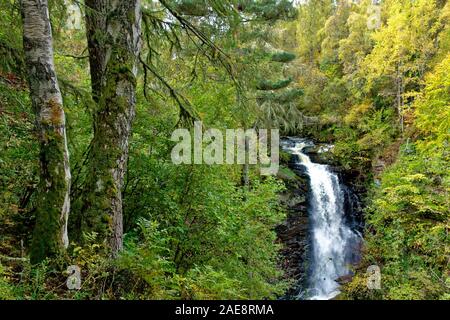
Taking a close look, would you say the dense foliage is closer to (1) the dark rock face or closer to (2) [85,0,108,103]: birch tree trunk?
(2) [85,0,108,103]: birch tree trunk

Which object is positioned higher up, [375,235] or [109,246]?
[109,246]

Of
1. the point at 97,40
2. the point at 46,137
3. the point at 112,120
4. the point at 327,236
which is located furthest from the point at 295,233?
the point at 46,137

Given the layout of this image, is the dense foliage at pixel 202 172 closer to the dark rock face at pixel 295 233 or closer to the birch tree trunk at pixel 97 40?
the birch tree trunk at pixel 97 40

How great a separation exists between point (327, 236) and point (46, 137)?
12.0 m

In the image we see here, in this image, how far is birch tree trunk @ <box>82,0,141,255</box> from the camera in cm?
337

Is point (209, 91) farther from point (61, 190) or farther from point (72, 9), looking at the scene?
point (61, 190)

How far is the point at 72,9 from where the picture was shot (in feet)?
14.5

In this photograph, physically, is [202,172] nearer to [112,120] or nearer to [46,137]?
[112,120]

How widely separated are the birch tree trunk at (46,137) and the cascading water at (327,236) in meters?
9.59

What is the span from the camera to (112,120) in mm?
3465

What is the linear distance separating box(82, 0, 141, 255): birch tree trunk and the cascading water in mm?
9150

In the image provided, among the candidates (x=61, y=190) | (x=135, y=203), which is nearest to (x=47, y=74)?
(x=61, y=190)

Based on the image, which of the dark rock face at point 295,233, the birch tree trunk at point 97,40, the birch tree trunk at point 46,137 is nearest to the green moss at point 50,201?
the birch tree trunk at point 46,137
